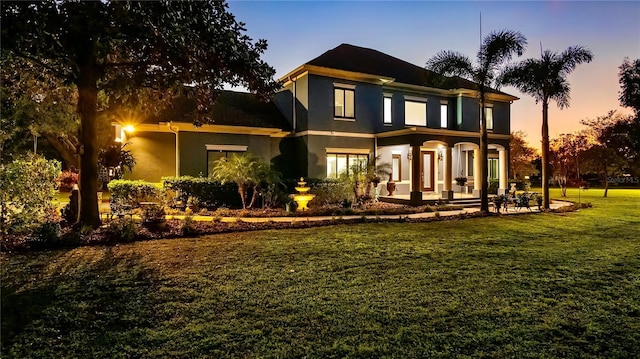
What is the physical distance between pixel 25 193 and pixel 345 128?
563 inches

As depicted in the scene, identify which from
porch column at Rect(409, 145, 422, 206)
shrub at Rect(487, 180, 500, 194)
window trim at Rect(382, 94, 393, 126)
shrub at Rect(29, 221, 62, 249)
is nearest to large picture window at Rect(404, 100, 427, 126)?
window trim at Rect(382, 94, 393, 126)

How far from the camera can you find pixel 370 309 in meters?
4.77

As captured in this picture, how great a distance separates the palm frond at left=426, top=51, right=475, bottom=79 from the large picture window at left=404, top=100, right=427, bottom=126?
6.74m

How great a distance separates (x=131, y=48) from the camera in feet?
33.4

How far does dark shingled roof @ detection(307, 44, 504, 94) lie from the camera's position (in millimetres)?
20359

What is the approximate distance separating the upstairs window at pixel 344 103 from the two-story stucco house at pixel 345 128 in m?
0.05

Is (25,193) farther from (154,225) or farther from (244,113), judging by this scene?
(244,113)

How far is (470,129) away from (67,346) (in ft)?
79.5

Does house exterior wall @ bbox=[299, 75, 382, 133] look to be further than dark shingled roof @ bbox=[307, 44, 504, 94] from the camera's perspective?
No

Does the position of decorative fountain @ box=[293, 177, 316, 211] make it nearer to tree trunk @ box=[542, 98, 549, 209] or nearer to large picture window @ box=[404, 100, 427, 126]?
large picture window @ box=[404, 100, 427, 126]

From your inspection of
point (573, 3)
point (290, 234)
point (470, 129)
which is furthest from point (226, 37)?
point (470, 129)

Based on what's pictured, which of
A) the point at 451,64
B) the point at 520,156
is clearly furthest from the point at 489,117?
the point at 520,156

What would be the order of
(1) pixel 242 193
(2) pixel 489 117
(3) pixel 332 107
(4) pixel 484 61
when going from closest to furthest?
1. (1) pixel 242 193
2. (4) pixel 484 61
3. (3) pixel 332 107
4. (2) pixel 489 117

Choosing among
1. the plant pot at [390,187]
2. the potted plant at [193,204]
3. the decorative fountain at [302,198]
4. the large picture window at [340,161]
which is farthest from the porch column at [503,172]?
the potted plant at [193,204]
